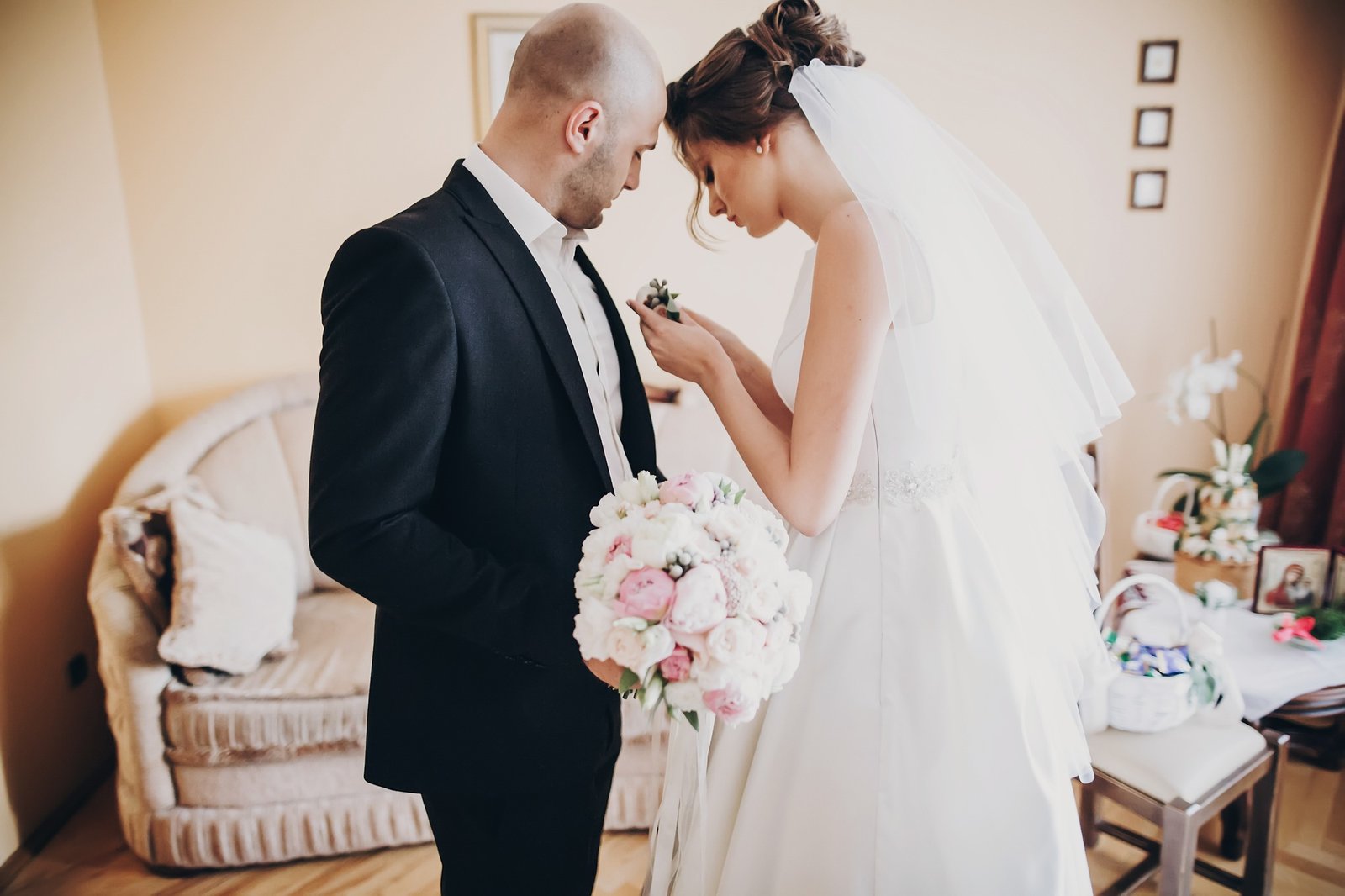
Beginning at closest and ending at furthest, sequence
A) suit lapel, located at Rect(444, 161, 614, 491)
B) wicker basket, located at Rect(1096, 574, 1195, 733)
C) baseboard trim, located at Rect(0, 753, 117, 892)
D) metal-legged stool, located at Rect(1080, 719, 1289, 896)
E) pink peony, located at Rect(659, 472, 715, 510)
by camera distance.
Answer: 1. pink peony, located at Rect(659, 472, 715, 510)
2. suit lapel, located at Rect(444, 161, 614, 491)
3. metal-legged stool, located at Rect(1080, 719, 1289, 896)
4. wicker basket, located at Rect(1096, 574, 1195, 733)
5. baseboard trim, located at Rect(0, 753, 117, 892)

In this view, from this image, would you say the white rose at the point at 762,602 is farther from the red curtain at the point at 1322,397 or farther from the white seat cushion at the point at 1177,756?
the red curtain at the point at 1322,397

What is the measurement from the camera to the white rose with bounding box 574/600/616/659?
956 millimetres

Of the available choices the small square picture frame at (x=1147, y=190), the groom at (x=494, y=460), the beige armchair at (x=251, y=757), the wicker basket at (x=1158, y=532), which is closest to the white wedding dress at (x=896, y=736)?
the groom at (x=494, y=460)

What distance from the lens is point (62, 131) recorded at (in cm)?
267

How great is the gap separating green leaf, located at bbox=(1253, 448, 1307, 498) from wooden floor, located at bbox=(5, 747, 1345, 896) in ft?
3.39

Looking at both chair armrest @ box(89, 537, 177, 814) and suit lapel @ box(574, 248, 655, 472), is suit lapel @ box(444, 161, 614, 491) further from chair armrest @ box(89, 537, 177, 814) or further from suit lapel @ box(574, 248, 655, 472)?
chair armrest @ box(89, 537, 177, 814)

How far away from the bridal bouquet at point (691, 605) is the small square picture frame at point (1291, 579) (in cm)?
209

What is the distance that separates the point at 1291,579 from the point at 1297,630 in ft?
0.80

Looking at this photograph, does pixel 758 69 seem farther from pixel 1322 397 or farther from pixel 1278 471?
pixel 1322 397

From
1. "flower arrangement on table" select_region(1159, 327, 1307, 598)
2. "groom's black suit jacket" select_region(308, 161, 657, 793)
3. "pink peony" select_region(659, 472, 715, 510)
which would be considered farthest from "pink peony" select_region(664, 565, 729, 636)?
"flower arrangement on table" select_region(1159, 327, 1307, 598)

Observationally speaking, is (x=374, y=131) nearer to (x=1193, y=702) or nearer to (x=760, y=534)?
(x=760, y=534)

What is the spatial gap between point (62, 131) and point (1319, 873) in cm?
445

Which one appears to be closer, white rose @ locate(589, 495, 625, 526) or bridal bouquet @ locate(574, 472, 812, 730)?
bridal bouquet @ locate(574, 472, 812, 730)

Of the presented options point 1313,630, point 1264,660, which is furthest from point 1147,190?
point 1264,660
